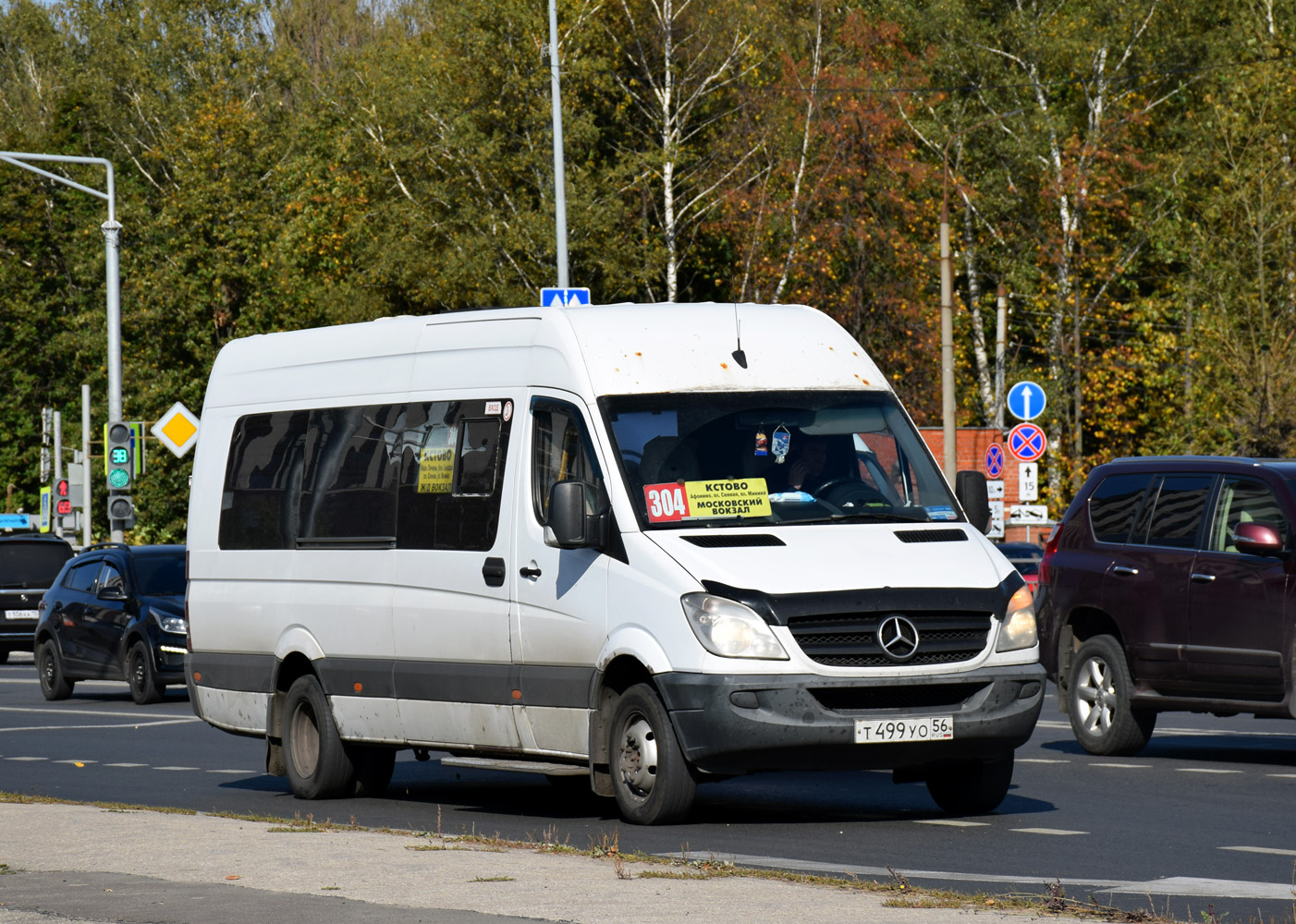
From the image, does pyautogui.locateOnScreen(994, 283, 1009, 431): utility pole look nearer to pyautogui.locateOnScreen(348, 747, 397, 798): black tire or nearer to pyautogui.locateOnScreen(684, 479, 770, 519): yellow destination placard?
pyautogui.locateOnScreen(348, 747, 397, 798): black tire

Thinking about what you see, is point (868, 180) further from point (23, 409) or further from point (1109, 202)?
point (23, 409)

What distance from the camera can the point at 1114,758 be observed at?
14.8 metres

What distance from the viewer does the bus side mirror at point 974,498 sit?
11.5 meters

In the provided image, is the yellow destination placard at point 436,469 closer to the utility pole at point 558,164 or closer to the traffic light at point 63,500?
the utility pole at point 558,164

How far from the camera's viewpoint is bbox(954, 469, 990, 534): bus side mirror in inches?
453

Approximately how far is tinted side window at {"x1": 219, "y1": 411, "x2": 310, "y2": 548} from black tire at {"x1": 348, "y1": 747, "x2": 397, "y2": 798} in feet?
4.38

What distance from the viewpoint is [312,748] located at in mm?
13094

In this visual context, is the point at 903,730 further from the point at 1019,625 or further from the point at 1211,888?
the point at 1211,888

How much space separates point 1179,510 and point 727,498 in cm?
509

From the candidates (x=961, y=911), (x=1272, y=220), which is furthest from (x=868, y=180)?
(x=961, y=911)

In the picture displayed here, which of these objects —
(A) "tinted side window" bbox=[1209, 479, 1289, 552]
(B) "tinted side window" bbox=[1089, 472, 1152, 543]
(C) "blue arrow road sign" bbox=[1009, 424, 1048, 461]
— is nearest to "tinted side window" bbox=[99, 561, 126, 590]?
(B) "tinted side window" bbox=[1089, 472, 1152, 543]

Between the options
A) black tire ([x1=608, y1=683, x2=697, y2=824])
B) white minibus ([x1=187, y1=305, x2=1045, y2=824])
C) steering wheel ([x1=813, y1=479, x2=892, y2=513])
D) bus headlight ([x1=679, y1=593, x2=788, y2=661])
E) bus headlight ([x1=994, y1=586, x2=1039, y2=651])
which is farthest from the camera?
steering wheel ([x1=813, y1=479, x2=892, y2=513])

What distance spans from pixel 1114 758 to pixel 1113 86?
38522 millimetres

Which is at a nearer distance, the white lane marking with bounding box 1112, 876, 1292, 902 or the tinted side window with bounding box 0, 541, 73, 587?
the white lane marking with bounding box 1112, 876, 1292, 902
